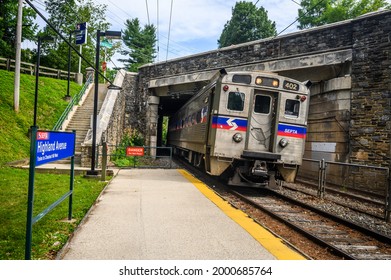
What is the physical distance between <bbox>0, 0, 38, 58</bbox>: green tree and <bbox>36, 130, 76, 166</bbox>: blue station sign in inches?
1066

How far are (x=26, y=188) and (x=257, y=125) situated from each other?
21.6 feet

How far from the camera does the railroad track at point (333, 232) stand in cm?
505

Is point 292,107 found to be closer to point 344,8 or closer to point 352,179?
point 352,179

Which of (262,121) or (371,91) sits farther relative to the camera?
(371,91)

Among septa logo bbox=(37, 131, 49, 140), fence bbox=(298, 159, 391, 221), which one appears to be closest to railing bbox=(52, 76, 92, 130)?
fence bbox=(298, 159, 391, 221)

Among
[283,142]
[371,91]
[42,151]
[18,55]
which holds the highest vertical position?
[18,55]

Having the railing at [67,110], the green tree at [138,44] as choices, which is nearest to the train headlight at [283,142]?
the railing at [67,110]

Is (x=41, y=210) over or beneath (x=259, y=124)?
beneath

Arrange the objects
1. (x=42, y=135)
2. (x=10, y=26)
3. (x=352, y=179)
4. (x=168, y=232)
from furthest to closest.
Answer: (x=10, y=26)
(x=352, y=179)
(x=168, y=232)
(x=42, y=135)

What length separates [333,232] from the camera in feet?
20.1

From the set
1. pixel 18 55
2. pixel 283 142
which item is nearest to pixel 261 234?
pixel 283 142

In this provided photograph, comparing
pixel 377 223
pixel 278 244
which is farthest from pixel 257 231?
pixel 377 223

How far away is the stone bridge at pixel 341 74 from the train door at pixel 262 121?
3.72 metres

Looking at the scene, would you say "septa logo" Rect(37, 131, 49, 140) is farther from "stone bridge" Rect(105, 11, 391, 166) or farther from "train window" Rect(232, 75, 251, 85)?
"stone bridge" Rect(105, 11, 391, 166)
